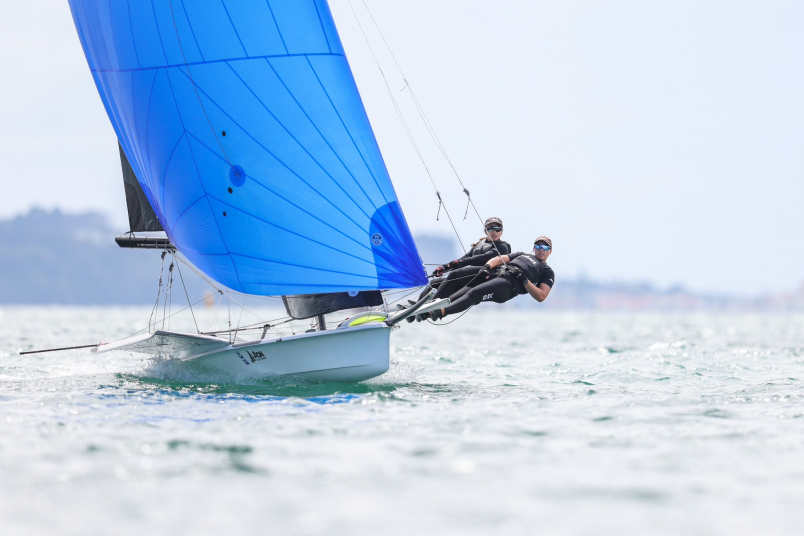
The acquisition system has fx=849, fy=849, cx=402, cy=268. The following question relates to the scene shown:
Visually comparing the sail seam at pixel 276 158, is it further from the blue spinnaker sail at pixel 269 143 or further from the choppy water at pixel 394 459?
the choppy water at pixel 394 459

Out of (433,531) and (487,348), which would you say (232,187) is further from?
(487,348)

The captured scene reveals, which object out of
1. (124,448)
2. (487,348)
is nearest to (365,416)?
(124,448)

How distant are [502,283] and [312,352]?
6.92ft

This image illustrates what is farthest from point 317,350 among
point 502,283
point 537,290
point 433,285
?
point 537,290

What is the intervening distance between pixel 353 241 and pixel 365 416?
236 cm

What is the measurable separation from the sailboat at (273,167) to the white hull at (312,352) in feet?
0.05

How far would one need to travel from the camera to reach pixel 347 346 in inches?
338

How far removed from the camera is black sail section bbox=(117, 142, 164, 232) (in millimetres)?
10750

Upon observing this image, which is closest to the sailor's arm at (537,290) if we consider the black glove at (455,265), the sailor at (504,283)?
the sailor at (504,283)

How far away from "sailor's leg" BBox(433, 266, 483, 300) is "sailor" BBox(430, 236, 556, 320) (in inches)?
2.8

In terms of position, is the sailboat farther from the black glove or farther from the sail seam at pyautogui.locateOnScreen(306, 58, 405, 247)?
the black glove

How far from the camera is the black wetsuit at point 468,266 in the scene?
9.30 meters

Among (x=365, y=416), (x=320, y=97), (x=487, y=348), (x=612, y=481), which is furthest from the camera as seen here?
(x=487, y=348)

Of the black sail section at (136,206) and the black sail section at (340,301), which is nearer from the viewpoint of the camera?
the black sail section at (340,301)
